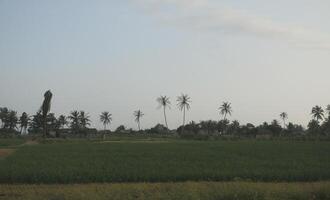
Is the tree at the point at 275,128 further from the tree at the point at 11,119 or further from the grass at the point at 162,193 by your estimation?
the grass at the point at 162,193

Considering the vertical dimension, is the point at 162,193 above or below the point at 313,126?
below

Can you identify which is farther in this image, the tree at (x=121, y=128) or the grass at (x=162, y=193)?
the tree at (x=121, y=128)

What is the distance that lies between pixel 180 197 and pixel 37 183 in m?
9.19

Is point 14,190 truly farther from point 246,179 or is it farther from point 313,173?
point 313,173

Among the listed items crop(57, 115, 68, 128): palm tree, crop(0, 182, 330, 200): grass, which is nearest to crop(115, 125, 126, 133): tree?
crop(57, 115, 68, 128): palm tree

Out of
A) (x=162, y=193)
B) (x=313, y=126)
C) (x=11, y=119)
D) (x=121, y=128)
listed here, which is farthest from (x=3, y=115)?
(x=162, y=193)

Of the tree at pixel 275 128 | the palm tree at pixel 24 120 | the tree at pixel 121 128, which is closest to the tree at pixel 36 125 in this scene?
the palm tree at pixel 24 120

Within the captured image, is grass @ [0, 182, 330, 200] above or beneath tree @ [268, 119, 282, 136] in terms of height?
beneath

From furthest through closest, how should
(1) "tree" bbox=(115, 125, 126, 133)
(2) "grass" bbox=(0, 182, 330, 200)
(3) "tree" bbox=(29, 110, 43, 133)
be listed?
(1) "tree" bbox=(115, 125, 126, 133)
(3) "tree" bbox=(29, 110, 43, 133)
(2) "grass" bbox=(0, 182, 330, 200)

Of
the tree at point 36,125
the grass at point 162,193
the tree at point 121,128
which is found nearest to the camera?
the grass at point 162,193

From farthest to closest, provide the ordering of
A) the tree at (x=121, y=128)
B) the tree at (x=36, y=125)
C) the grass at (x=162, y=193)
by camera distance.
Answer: the tree at (x=121, y=128), the tree at (x=36, y=125), the grass at (x=162, y=193)

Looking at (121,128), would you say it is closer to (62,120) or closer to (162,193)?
(62,120)

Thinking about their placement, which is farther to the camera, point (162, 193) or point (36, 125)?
point (36, 125)

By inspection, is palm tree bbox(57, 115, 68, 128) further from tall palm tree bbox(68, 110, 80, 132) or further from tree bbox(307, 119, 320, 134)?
tree bbox(307, 119, 320, 134)
